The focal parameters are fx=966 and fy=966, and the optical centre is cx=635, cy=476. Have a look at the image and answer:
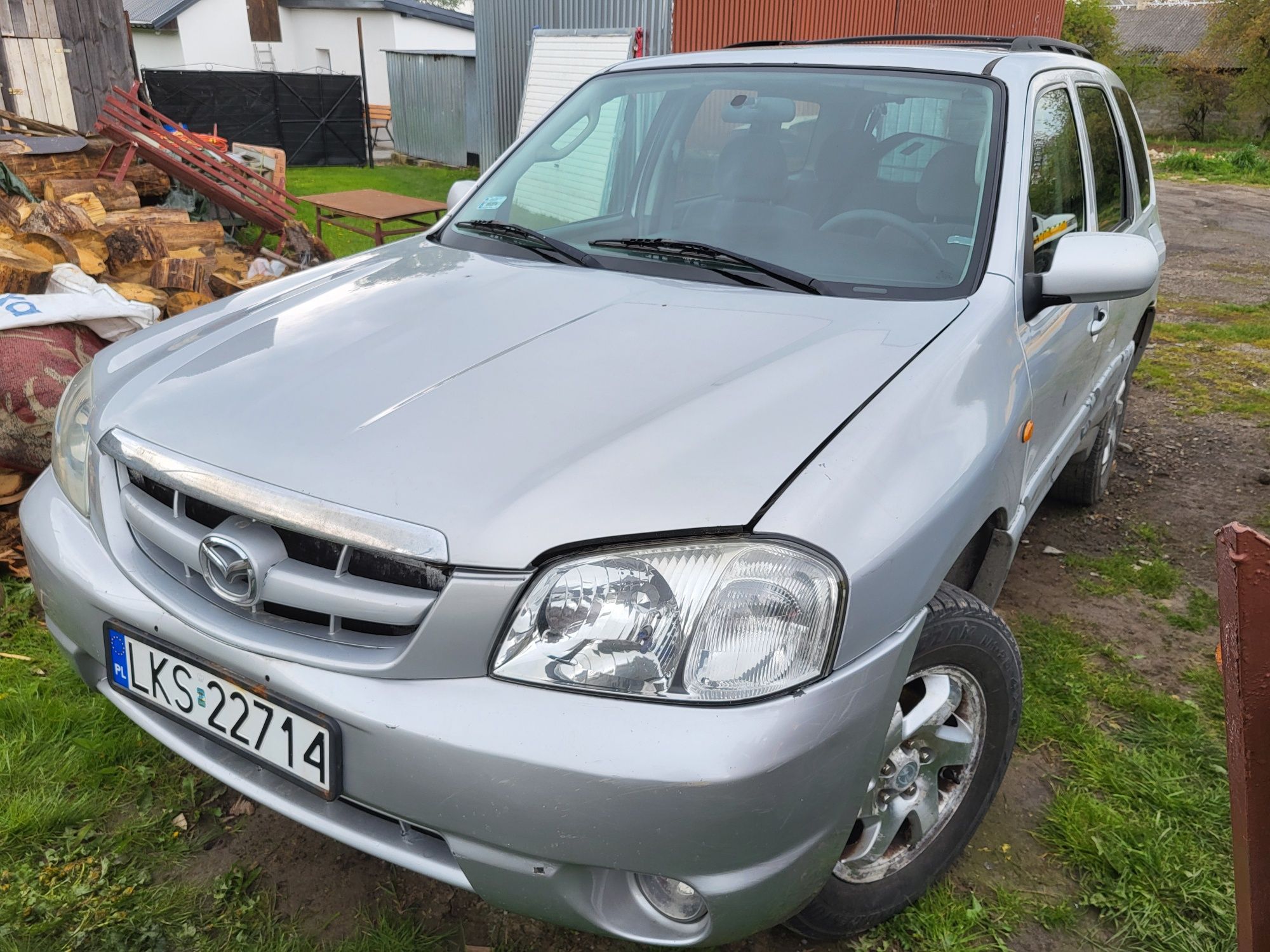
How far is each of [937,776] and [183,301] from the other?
4.12m

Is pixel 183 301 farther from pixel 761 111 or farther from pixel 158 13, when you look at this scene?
pixel 158 13

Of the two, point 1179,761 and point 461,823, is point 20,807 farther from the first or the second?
point 1179,761

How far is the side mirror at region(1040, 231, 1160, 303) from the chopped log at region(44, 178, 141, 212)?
606cm

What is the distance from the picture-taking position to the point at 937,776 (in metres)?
1.96

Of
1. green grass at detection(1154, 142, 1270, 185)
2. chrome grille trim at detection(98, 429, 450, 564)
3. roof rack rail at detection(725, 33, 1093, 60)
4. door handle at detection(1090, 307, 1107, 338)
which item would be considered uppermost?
roof rack rail at detection(725, 33, 1093, 60)

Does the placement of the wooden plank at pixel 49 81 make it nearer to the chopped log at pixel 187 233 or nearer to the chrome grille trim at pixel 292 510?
the chopped log at pixel 187 233

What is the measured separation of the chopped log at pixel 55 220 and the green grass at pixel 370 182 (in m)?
4.49

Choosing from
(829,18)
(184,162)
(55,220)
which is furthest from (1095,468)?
(829,18)

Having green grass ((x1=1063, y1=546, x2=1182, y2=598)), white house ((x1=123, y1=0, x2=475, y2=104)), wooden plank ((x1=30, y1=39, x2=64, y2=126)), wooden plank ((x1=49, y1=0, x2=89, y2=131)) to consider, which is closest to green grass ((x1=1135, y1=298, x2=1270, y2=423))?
green grass ((x1=1063, y1=546, x2=1182, y2=598))

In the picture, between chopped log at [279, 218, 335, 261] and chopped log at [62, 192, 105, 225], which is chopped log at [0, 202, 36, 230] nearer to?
Result: chopped log at [62, 192, 105, 225]

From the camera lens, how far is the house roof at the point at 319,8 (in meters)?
25.6

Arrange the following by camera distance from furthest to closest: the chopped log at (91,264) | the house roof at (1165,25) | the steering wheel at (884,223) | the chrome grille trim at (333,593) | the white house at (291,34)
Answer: the house roof at (1165,25), the white house at (291,34), the chopped log at (91,264), the steering wheel at (884,223), the chrome grille trim at (333,593)

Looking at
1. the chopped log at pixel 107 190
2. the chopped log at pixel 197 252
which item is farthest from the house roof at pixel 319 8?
the chopped log at pixel 197 252

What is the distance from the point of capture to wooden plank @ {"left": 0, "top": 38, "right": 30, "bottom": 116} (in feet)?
22.8
